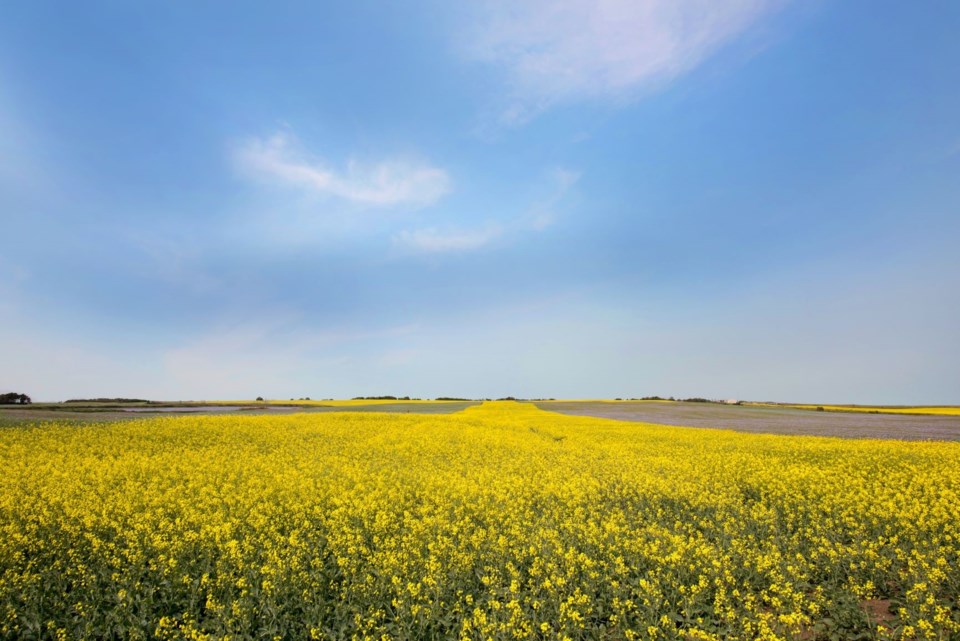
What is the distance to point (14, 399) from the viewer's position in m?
50.2

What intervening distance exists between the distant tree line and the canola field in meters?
52.2

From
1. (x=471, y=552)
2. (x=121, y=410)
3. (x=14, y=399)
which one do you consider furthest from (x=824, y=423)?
(x=14, y=399)

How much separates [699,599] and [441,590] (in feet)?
12.0

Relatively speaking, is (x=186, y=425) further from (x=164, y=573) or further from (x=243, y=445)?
(x=164, y=573)

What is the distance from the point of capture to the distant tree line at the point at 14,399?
49.1 m

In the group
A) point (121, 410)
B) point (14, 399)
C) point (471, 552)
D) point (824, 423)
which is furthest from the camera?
point (14, 399)

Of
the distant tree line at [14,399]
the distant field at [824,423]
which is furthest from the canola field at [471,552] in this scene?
the distant tree line at [14,399]

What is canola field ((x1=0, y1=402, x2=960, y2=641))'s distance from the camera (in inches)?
223

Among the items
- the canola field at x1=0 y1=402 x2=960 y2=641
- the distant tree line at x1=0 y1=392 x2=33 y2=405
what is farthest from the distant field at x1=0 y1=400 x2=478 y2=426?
the canola field at x1=0 y1=402 x2=960 y2=641

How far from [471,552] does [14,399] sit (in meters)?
68.5

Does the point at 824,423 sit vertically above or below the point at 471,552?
below

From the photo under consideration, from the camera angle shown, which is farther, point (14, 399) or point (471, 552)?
point (14, 399)

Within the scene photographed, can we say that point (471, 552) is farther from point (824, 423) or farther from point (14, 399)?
point (14, 399)

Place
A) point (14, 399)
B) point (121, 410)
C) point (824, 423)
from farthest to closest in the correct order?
point (14, 399), point (121, 410), point (824, 423)
